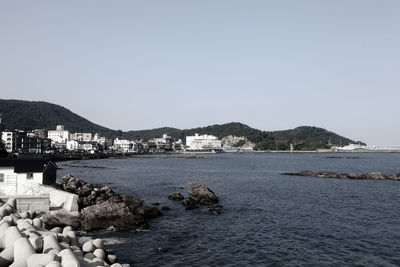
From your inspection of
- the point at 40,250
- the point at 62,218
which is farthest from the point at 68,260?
the point at 62,218

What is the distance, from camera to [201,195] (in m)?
43.9

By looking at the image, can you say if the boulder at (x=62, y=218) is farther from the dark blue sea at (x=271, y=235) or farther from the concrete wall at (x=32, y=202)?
the dark blue sea at (x=271, y=235)

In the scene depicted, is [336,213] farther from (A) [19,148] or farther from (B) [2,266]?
(A) [19,148]

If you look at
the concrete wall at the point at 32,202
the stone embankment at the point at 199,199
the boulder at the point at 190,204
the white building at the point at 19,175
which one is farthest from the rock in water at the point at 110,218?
the boulder at the point at 190,204

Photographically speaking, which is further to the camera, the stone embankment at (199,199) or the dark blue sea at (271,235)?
the stone embankment at (199,199)

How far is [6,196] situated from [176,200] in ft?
71.9

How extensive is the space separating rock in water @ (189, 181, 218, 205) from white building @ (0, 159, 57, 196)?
18.6m

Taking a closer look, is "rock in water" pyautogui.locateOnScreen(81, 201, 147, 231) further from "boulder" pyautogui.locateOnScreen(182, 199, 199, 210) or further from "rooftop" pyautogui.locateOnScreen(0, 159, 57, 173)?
"boulder" pyautogui.locateOnScreen(182, 199, 199, 210)

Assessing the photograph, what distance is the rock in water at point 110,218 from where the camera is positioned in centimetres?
2738

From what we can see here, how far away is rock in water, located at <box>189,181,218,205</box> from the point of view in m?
42.6

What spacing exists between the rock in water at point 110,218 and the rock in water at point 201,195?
14091 millimetres

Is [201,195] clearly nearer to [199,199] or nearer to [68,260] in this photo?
[199,199]

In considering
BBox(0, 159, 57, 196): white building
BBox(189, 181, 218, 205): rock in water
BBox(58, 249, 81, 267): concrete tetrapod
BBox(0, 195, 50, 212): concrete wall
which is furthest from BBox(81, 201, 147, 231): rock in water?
BBox(58, 249, 81, 267): concrete tetrapod

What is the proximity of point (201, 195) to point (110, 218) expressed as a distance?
1751 cm
